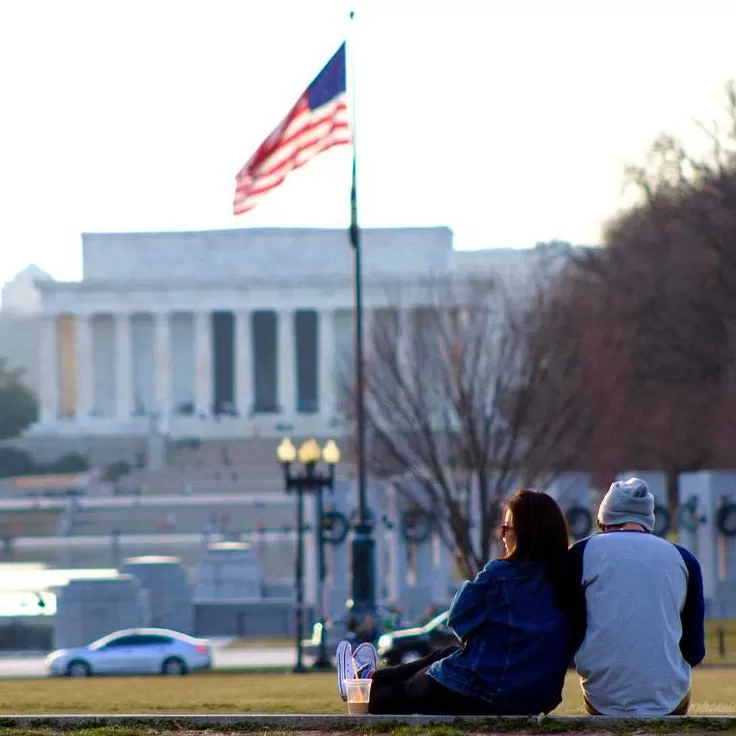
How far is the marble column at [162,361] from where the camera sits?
11211cm

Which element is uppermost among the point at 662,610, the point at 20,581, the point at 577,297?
the point at 577,297

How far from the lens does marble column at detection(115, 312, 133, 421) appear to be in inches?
4402

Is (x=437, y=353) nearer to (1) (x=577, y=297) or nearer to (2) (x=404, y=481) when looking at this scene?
(2) (x=404, y=481)

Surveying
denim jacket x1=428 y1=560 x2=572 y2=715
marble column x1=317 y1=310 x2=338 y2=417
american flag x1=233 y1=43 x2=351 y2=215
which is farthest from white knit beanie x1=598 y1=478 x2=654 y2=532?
marble column x1=317 y1=310 x2=338 y2=417

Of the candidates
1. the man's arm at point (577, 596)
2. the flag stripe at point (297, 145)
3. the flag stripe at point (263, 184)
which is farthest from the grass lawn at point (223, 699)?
the flag stripe at point (297, 145)

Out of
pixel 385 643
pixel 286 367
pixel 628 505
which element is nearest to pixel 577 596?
pixel 628 505

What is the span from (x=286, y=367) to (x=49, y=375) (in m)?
13.7

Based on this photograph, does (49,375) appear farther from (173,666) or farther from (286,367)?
(173,666)

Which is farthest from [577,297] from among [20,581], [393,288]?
[393,288]

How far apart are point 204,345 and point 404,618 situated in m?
72.2

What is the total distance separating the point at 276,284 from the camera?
362 ft

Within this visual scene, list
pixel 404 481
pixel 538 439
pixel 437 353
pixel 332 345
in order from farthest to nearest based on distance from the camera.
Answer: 1. pixel 332 345
2. pixel 437 353
3. pixel 404 481
4. pixel 538 439

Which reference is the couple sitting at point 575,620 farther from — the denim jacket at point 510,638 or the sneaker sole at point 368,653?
the sneaker sole at point 368,653

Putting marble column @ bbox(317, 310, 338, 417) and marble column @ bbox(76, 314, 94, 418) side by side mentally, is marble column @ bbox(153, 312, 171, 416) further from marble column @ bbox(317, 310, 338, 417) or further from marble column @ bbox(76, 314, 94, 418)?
marble column @ bbox(317, 310, 338, 417)
